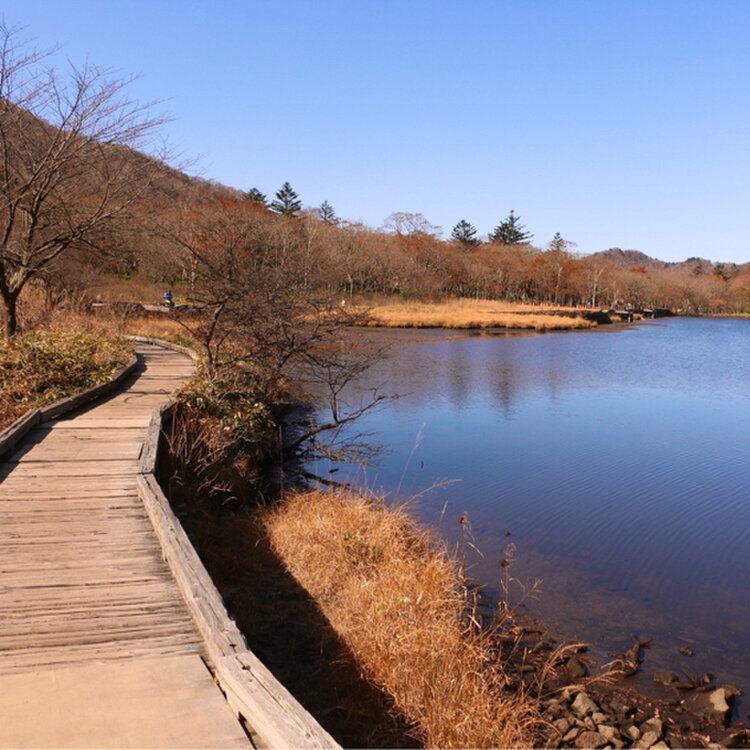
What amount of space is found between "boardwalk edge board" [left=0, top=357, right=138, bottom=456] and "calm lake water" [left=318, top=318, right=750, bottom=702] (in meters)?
4.05

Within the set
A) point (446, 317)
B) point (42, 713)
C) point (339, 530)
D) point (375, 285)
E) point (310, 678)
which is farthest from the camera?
point (375, 285)

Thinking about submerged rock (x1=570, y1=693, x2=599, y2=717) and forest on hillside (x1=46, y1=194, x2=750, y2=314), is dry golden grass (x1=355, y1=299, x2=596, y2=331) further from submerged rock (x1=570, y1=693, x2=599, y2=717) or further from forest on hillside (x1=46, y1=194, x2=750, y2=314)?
submerged rock (x1=570, y1=693, x2=599, y2=717)

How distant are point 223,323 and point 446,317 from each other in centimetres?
3974

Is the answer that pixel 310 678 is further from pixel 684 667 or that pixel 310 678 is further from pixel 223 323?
pixel 223 323

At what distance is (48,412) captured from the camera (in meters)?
9.40

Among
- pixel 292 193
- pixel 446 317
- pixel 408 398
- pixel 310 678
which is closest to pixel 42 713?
pixel 310 678

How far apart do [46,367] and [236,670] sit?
880 cm

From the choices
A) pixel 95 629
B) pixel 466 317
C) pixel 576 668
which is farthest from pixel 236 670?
pixel 466 317

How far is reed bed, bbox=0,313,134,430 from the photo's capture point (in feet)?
32.8

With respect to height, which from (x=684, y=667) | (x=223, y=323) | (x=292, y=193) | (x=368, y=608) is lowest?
(x=684, y=667)

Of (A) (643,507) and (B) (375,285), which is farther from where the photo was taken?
(B) (375,285)

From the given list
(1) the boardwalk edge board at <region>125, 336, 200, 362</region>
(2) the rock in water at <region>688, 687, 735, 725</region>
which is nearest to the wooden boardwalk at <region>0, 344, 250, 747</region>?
(2) the rock in water at <region>688, 687, 735, 725</region>

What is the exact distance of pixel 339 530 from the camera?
802 cm

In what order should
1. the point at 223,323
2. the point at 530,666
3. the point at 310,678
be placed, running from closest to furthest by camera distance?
1. the point at 310,678
2. the point at 530,666
3. the point at 223,323
